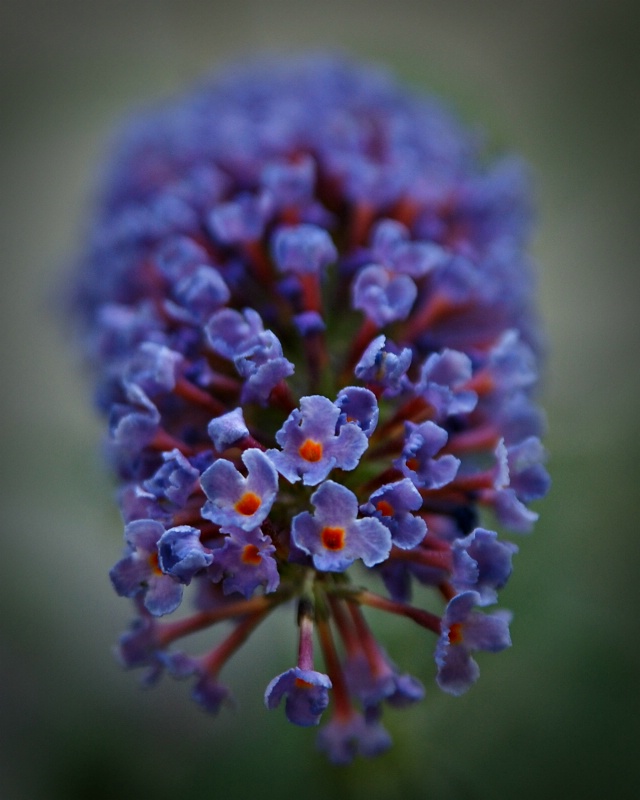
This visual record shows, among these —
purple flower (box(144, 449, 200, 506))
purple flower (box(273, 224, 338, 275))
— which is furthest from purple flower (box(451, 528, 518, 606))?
purple flower (box(273, 224, 338, 275))

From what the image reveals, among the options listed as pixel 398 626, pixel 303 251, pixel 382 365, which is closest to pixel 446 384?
pixel 382 365

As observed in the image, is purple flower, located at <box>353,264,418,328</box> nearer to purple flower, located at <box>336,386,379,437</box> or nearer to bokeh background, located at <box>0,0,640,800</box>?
purple flower, located at <box>336,386,379,437</box>

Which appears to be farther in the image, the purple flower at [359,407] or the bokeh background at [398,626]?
the bokeh background at [398,626]

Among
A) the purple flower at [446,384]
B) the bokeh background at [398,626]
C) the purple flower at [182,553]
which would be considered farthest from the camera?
the bokeh background at [398,626]

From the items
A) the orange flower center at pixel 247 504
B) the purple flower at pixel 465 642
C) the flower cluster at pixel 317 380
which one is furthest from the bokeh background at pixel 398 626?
the orange flower center at pixel 247 504

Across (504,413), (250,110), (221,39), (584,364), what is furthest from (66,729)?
(221,39)

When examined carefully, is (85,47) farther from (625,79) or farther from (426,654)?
(426,654)

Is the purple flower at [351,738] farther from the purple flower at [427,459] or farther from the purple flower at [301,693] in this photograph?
the purple flower at [427,459]
